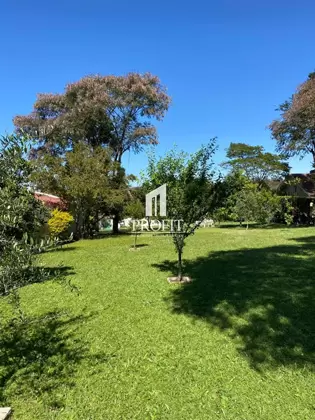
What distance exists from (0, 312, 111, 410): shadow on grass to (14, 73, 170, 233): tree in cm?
1597

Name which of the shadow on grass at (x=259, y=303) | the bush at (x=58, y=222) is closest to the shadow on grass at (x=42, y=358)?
the shadow on grass at (x=259, y=303)

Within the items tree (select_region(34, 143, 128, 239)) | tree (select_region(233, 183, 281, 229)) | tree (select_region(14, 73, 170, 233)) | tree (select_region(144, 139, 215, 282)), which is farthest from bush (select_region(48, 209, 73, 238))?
tree (select_region(233, 183, 281, 229))

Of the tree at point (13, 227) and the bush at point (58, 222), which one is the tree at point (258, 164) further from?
the tree at point (13, 227)

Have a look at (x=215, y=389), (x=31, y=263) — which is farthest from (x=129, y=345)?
(x=31, y=263)

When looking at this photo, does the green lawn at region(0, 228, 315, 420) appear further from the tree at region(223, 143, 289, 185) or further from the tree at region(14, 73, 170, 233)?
the tree at region(223, 143, 289, 185)

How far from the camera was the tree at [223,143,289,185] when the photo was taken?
31844 millimetres

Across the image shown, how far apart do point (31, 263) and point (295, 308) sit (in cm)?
436

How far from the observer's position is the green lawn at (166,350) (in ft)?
9.84

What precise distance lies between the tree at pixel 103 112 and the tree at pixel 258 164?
12.1 meters

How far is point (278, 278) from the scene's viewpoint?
272 inches

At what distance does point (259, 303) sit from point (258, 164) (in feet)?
94.2

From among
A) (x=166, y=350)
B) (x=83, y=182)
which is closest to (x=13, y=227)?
(x=166, y=350)

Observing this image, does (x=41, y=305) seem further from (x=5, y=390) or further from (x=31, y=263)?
(x=31, y=263)

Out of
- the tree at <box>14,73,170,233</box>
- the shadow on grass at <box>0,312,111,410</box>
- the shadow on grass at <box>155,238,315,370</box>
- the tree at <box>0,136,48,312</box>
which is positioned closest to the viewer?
the tree at <box>0,136,48,312</box>
